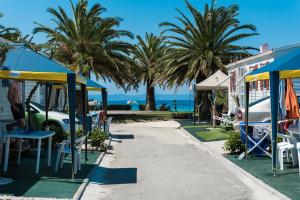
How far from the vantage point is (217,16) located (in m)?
31.7

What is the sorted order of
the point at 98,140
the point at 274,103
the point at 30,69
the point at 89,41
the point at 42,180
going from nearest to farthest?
1. the point at 42,180
2. the point at 30,69
3. the point at 274,103
4. the point at 98,140
5. the point at 89,41

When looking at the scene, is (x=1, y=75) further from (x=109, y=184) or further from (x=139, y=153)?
(x=139, y=153)

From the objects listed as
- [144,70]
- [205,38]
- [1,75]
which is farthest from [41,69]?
[144,70]

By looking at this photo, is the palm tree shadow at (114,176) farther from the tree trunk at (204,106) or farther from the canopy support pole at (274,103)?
the tree trunk at (204,106)

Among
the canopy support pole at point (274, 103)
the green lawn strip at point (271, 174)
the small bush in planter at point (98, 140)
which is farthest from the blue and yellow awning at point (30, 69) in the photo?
the small bush in planter at point (98, 140)

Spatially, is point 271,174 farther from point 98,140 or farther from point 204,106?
point 204,106

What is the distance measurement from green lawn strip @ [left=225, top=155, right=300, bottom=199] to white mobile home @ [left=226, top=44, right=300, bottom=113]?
5586 mm

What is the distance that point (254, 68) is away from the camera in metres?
22.1

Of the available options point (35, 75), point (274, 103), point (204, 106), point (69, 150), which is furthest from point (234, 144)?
point (204, 106)

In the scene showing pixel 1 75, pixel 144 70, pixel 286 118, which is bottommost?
pixel 286 118

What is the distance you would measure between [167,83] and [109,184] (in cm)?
2525

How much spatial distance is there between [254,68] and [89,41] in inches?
550

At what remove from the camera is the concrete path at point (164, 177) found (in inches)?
325

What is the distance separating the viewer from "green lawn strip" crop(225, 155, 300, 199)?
838 cm
